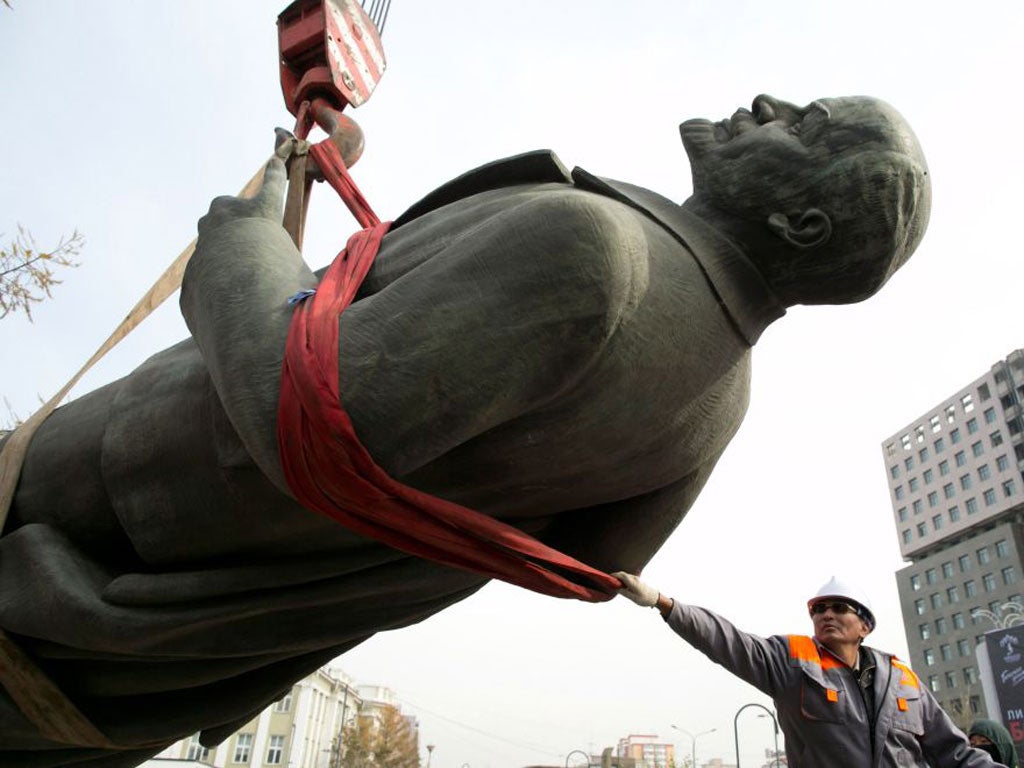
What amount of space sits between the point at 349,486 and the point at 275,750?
47337 mm

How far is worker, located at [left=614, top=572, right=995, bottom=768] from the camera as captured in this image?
8.85 ft

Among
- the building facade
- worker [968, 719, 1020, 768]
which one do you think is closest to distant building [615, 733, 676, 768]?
the building facade

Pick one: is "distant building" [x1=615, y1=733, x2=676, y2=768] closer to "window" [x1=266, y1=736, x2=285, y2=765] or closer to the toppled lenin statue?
"window" [x1=266, y1=736, x2=285, y2=765]

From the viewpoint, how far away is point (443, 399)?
125 cm

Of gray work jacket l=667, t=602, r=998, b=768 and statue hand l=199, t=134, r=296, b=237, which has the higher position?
statue hand l=199, t=134, r=296, b=237

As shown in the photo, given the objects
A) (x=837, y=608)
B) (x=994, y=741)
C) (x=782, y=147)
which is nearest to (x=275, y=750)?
(x=994, y=741)

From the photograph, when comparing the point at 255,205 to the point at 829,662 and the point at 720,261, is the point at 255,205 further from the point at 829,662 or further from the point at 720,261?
the point at 829,662

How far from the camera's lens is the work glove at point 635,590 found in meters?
1.70

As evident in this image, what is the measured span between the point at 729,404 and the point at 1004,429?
62.3 meters

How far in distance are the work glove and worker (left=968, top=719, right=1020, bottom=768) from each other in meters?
3.20

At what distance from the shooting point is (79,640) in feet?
5.07

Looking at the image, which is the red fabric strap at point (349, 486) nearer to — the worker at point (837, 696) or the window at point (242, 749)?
the worker at point (837, 696)

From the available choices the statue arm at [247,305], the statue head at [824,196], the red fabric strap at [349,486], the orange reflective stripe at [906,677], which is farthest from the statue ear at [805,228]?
the orange reflective stripe at [906,677]

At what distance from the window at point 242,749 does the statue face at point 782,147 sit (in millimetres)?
46293
